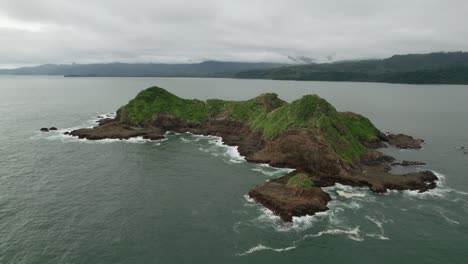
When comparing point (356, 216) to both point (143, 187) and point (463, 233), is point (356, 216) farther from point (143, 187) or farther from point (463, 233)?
point (143, 187)

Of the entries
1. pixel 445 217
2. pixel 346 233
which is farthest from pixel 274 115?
pixel 346 233

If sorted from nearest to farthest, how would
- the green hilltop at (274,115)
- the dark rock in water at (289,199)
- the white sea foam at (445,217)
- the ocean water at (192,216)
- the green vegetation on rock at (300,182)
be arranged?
the ocean water at (192,216) < the white sea foam at (445,217) < the dark rock in water at (289,199) < the green vegetation on rock at (300,182) < the green hilltop at (274,115)

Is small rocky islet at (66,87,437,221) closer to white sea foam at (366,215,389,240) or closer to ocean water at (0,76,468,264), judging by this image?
ocean water at (0,76,468,264)

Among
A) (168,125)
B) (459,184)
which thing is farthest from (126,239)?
(168,125)

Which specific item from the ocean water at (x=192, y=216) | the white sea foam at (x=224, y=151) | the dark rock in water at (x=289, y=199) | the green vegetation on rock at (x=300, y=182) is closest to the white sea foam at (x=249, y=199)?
the ocean water at (x=192, y=216)

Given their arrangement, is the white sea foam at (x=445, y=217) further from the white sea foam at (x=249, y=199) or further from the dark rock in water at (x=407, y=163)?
the white sea foam at (x=249, y=199)

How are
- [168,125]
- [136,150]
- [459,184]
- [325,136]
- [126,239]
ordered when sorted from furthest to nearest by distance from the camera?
[168,125], [136,150], [325,136], [459,184], [126,239]

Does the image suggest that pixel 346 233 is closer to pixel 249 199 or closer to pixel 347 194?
pixel 347 194
